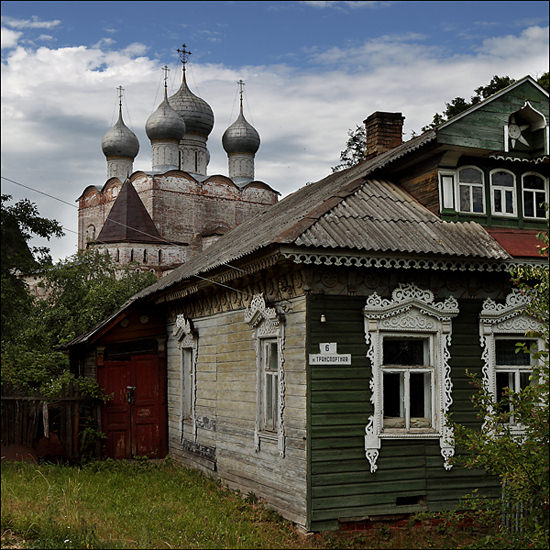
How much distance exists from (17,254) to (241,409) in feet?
15.5

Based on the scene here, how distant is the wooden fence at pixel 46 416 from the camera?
876 cm

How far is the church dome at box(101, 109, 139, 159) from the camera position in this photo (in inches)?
2448

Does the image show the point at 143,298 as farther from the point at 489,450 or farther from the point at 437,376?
the point at 489,450

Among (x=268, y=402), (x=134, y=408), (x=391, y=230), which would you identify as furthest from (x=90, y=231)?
(x=391, y=230)

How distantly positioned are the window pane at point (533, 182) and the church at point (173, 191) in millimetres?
39620

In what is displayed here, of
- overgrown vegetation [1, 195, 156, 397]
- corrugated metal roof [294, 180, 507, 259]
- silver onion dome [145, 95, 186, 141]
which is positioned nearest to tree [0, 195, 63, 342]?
overgrown vegetation [1, 195, 156, 397]

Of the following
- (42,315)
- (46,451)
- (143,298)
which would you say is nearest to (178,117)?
(42,315)

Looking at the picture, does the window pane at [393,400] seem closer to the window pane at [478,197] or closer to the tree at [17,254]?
the window pane at [478,197]

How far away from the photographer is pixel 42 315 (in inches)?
819

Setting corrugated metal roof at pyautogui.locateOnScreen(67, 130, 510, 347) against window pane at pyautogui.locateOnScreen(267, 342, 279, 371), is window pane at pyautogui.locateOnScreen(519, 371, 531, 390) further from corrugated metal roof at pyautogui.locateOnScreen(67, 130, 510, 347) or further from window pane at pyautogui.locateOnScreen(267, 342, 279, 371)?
window pane at pyautogui.locateOnScreen(267, 342, 279, 371)

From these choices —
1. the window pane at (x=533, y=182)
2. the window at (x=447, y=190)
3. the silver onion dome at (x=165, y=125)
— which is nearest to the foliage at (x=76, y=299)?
the window at (x=447, y=190)

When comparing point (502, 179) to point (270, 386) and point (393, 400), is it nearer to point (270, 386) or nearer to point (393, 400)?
point (393, 400)

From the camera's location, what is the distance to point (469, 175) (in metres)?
10.7

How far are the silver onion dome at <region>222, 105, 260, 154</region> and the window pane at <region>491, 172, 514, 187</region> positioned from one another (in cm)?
5103
